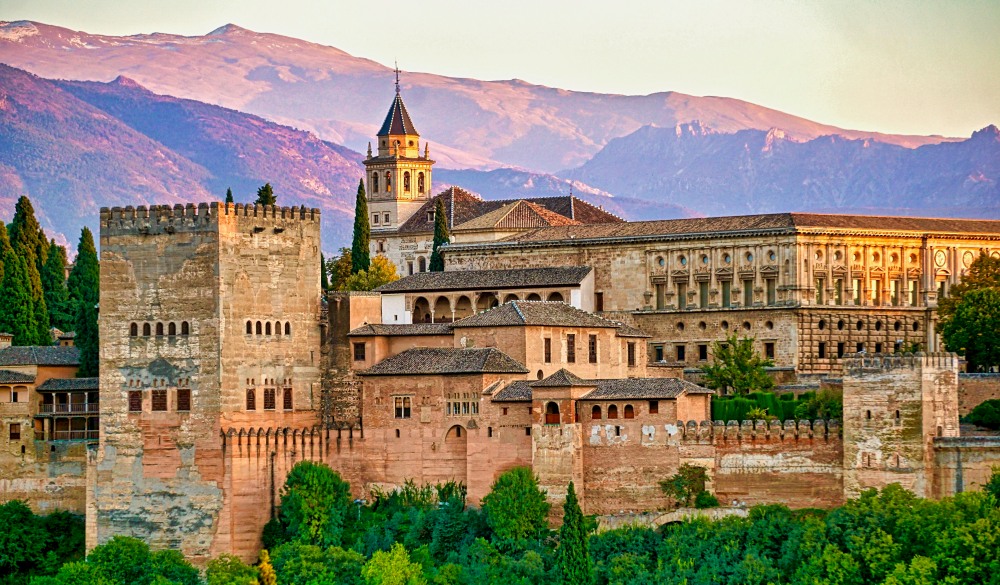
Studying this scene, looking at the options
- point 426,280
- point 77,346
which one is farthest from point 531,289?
point 77,346

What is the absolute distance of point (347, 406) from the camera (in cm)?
6969

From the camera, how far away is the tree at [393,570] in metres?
61.4

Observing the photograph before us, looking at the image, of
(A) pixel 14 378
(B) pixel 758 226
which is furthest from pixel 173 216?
(B) pixel 758 226

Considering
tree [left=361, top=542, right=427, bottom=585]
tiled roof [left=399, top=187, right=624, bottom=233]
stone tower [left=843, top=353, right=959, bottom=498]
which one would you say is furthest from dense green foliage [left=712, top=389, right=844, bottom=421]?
tiled roof [left=399, top=187, right=624, bottom=233]

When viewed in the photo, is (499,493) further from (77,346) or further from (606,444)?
(77,346)

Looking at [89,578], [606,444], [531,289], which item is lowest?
[89,578]

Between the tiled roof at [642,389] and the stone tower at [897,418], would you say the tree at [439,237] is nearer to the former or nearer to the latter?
the tiled roof at [642,389]

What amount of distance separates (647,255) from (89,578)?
92.9 feet

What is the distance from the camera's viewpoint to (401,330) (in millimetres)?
70562

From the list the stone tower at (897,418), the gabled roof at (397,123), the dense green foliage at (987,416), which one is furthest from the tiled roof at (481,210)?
the stone tower at (897,418)

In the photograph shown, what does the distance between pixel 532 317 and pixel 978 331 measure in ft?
51.8

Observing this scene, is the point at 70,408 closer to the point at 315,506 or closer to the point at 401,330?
the point at 315,506

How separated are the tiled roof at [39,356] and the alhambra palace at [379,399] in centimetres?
11

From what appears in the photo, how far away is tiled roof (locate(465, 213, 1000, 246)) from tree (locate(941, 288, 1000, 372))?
30.2 ft
